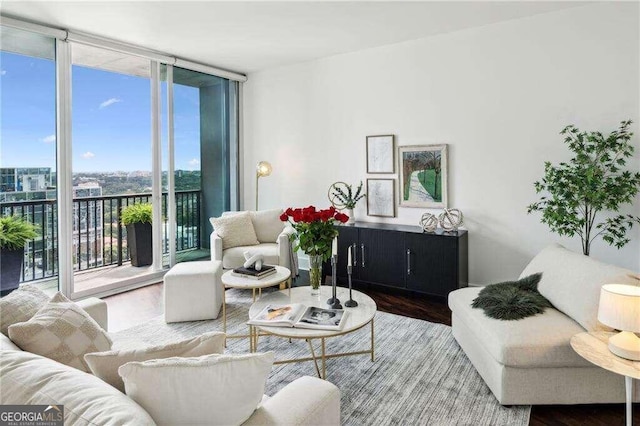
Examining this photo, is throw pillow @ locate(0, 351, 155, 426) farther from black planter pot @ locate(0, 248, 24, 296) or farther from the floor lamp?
the floor lamp

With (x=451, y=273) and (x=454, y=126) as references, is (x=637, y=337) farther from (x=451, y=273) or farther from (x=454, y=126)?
(x=454, y=126)

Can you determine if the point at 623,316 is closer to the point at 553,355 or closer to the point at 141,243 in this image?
the point at 553,355

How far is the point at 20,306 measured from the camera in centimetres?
169

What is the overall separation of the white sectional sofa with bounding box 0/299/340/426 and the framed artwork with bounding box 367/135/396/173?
352cm

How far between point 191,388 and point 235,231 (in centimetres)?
356

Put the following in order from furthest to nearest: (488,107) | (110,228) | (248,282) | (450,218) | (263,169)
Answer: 1. (263,169)
2. (110,228)
3. (450,218)
4. (488,107)
5. (248,282)

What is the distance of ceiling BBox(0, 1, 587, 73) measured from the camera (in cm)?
339

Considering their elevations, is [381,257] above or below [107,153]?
below

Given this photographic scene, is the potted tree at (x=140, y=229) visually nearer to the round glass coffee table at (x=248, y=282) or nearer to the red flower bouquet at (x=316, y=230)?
the round glass coffee table at (x=248, y=282)

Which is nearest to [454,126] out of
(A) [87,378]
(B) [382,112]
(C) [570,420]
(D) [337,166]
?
(B) [382,112]

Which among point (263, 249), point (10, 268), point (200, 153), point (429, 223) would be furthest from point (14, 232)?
point (429, 223)

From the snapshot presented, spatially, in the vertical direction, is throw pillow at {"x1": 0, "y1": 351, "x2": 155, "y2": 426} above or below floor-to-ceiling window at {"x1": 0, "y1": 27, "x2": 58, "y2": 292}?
below

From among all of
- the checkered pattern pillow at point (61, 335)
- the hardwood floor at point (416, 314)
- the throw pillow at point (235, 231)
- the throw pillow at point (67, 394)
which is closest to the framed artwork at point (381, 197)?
the hardwood floor at point (416, 314)

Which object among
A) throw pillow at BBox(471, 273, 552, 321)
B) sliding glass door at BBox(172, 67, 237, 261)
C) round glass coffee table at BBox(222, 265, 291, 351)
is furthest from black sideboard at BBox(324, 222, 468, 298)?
sliding glass door at BBox(172, 67, 237, 261)
